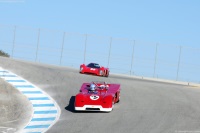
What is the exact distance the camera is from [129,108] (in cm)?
2202

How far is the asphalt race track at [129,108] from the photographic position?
1814 cm

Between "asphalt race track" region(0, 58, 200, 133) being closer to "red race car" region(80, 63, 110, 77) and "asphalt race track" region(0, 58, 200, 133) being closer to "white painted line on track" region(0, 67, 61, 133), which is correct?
"white painted line on track" region(0, 67, 61, 133)

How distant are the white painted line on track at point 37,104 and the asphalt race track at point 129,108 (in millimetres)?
322

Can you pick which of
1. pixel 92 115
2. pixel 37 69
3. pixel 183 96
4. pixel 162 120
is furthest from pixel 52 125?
pixel 37 69

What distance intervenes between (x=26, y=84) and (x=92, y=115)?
25.4ft

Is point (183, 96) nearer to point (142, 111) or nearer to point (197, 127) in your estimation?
point (142, 111)

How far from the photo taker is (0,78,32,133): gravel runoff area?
19242mm

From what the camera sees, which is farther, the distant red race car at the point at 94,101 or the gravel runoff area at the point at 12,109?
the distant red race car at the point at 94,101

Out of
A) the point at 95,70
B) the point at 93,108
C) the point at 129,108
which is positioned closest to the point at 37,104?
the point at 93,108

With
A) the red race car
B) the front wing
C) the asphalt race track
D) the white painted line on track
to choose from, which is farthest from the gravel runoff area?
the red race car

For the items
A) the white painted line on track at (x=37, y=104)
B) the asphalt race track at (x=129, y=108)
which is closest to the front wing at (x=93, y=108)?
the asphalt race track at (x=129, y=108)

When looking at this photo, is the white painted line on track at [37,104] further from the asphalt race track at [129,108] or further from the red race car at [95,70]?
the red race car at [95,70]

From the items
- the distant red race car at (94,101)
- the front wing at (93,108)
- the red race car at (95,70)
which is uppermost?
the red race car at (95,70)

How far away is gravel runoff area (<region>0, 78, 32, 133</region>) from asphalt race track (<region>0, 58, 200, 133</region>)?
1316 mm
